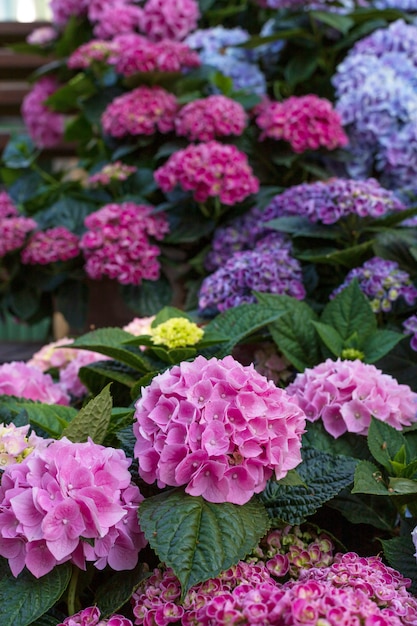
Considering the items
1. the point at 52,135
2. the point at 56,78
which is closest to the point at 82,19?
the point at 56,78

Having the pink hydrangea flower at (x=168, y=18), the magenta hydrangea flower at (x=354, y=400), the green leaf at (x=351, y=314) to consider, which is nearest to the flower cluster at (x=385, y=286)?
the green leaf at (x=351, y=314)

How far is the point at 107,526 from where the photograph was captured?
0.82 meters

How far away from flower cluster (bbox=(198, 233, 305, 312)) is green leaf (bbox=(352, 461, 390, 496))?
593mm

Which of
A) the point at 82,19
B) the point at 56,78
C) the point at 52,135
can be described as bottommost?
the point at 52,135

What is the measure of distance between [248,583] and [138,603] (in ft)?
0.40

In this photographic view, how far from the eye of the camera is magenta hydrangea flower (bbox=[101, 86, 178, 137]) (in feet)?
6.72

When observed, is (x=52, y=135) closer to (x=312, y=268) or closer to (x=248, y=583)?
(x=312, y=268)

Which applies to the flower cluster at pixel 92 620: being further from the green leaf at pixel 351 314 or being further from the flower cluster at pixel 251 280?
the flower cluster at pixel 251 280

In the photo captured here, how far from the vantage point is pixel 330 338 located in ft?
4.24

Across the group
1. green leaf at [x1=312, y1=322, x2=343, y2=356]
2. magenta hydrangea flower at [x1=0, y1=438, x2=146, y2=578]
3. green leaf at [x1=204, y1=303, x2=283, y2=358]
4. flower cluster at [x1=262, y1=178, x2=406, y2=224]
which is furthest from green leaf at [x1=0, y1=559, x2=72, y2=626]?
flower cluster at [x1=262, y1=178, x2=406, y2=224]

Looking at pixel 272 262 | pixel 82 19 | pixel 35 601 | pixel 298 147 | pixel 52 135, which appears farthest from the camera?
pixel 52 135

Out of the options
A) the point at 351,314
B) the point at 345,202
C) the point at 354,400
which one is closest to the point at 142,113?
the point at 345,202

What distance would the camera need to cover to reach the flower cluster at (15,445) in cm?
92

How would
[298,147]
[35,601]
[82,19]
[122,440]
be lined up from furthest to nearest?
[82,19] → [298,147] → [122,440] → [35,601]
